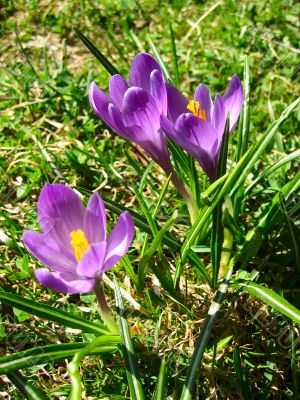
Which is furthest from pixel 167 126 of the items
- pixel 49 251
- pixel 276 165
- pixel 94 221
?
pixel 276 165

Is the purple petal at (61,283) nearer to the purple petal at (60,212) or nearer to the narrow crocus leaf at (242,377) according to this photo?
the purple petal at (60,212)

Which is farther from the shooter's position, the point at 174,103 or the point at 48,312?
the point at 174,103

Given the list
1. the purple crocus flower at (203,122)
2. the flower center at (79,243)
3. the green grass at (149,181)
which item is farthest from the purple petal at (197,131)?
the flower center at (79,243)

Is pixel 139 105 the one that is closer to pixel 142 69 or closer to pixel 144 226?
pixel 142 69

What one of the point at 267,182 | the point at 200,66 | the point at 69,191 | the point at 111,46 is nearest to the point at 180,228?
the point at 267,182

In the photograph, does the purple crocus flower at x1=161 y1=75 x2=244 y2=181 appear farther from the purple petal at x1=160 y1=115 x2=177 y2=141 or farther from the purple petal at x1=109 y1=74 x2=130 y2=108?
the purple petal at x1=109 y1=74 x2=130 y2=108

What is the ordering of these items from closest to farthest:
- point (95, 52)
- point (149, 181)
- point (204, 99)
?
point (204, 99), point (95, 52), point (149, 181)

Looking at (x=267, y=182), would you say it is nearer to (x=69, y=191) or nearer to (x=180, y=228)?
(x=180, y=228)
